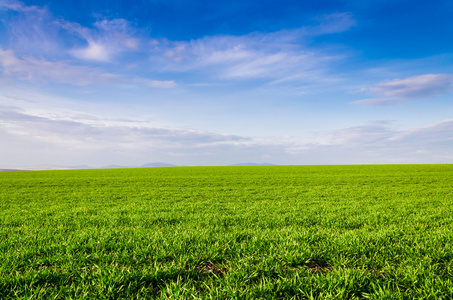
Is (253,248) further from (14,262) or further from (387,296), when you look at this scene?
(14,262)

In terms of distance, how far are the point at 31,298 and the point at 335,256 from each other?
4834mm

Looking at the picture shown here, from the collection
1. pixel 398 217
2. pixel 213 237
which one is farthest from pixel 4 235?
pixel 398 217

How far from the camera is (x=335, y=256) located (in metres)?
4.51

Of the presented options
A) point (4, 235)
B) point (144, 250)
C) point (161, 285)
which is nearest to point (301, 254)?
point (161, 285)

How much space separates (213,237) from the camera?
573cm

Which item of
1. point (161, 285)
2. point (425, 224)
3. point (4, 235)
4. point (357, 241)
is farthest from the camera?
point (425, 224)

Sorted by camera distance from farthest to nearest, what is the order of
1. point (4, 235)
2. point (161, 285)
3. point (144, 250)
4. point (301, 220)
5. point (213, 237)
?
point (301, 220), point (4, 235), point (213, 237), point (144, 250), point (161, 285)

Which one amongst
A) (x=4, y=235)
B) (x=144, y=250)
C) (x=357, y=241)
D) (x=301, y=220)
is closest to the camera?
(x=144, y=250)

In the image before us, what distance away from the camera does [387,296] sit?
126 inches

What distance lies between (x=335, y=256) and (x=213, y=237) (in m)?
2.64

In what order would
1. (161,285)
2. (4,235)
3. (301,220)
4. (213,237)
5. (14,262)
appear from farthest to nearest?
(301,220) < (4,235) < (213,237) < (14,262) < (161,285)

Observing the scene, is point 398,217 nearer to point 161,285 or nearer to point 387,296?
point 387,296

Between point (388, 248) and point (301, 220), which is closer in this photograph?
point (388, 248)

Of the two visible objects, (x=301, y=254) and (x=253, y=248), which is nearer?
(x=301, y=254)
